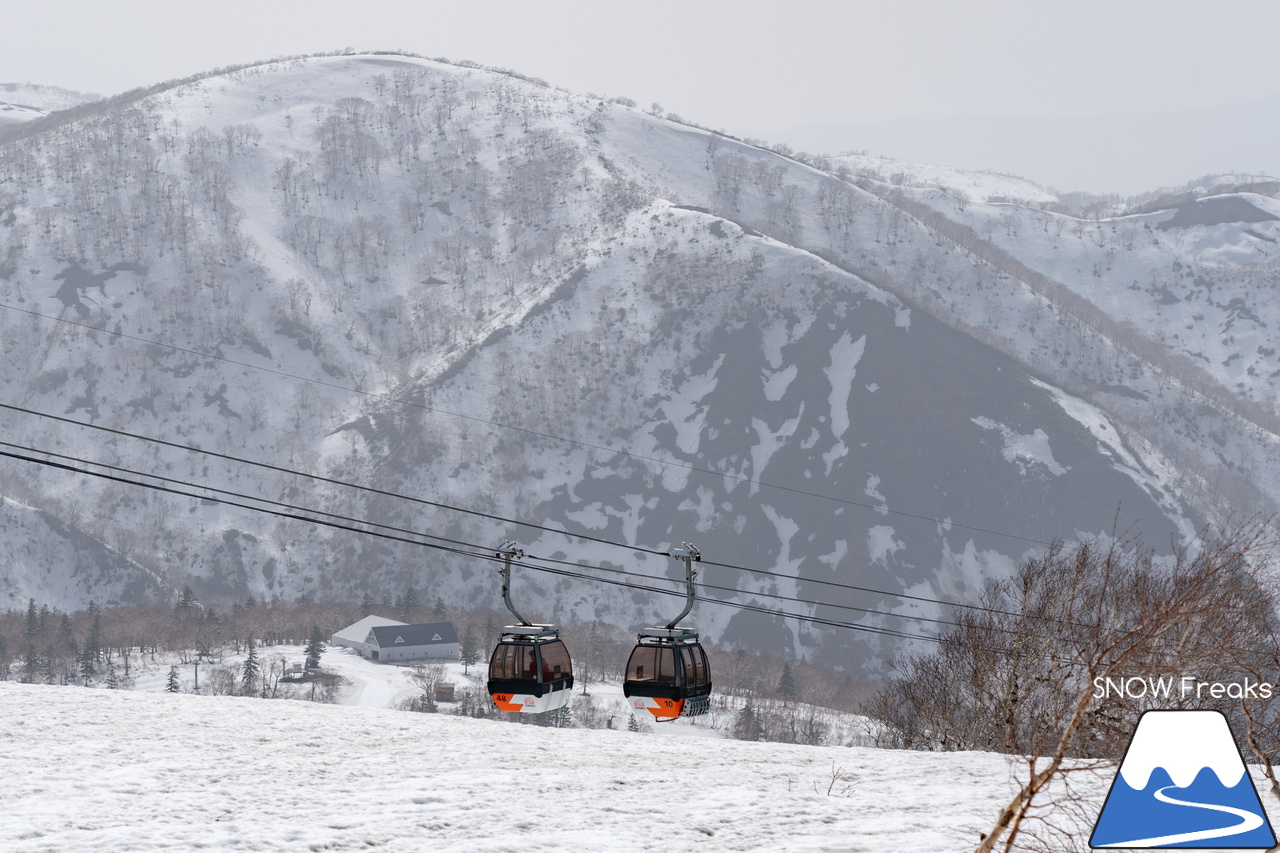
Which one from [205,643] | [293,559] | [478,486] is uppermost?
[478,486]

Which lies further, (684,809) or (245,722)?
(245,722)

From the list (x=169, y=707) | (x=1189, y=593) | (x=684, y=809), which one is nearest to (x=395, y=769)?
(x=684, y=809)

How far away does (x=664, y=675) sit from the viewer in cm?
2444

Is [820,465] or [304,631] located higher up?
[820,465]

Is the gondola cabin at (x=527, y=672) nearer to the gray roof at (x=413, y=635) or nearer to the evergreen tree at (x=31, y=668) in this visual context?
the gray roof at (x=413, y=635)

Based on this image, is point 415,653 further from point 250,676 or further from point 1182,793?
point 1182,793

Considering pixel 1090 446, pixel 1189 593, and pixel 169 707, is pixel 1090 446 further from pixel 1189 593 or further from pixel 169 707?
pixel 1189 593

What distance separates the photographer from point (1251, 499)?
191000 mm

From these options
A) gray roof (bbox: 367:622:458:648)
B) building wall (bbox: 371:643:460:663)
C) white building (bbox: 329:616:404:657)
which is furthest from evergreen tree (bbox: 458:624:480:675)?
white building (bbox: 329:616:404:657)

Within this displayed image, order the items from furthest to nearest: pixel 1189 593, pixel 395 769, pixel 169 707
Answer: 1. pixel 169 707
2. pixel 395 769
3. pixel 1189 593

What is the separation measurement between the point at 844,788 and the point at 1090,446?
608 feet

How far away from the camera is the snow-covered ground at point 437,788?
1428 centimetres

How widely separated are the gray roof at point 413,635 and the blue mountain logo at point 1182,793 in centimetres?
14859

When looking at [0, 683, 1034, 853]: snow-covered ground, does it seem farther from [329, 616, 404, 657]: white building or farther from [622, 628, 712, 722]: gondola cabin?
[329, 616, 404, 657]: white building
